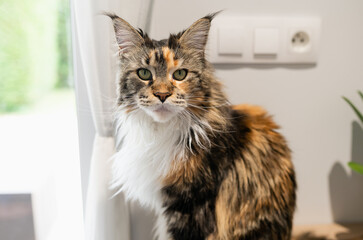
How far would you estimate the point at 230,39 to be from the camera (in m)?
0.91

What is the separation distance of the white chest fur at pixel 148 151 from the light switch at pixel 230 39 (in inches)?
13.4

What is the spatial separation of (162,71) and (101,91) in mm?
194

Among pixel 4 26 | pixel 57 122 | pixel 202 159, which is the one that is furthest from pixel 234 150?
pixel 4 26

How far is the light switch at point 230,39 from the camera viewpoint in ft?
2.97

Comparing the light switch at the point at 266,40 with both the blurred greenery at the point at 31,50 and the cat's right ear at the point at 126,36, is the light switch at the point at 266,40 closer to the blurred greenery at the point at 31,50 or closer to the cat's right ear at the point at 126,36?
the cat's right ear at the point at 126,36

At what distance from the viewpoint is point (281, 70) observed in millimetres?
970

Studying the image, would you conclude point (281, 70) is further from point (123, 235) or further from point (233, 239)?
point (123, 235)

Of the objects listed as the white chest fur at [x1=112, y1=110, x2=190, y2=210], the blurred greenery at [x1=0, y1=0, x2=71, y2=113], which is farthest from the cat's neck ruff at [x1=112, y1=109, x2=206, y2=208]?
the blurred greenery at [x1=0, y1=0, x2=71, y2=113]

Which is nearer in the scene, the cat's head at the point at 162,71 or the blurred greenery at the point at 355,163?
the cat's head at the point at 162,71

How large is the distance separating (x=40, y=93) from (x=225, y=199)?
0.77 m

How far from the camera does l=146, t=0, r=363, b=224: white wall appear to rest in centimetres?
93

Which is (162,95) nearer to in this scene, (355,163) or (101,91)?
(101,91)

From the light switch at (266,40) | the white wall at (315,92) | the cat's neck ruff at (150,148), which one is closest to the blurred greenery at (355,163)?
the white wall at (315,92)

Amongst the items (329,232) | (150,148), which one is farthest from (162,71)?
(329,232)
